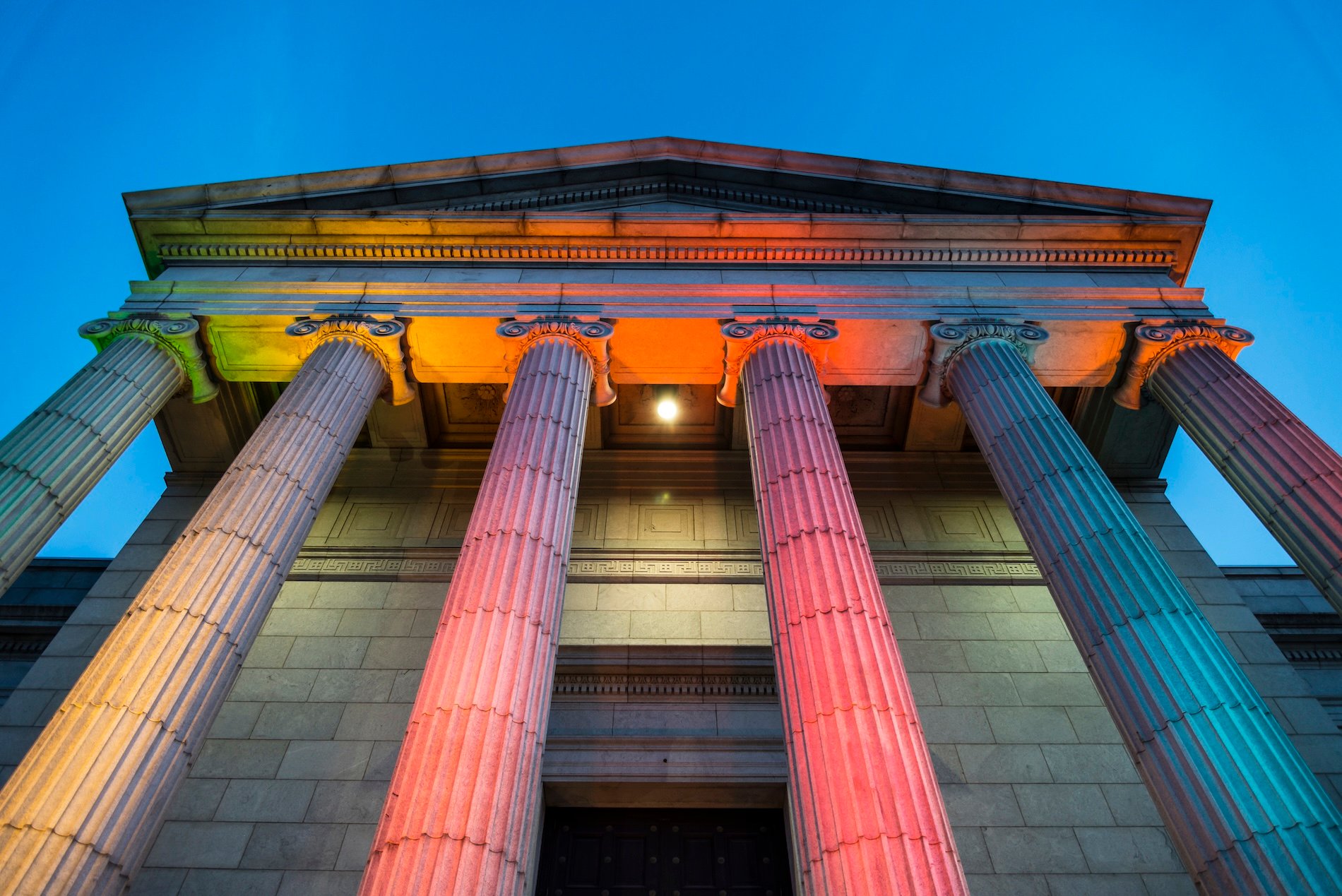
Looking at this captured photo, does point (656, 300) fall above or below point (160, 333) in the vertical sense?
above

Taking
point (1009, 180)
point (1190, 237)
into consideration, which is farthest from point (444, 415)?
point (1190, 237)

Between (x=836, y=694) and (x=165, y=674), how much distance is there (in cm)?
685

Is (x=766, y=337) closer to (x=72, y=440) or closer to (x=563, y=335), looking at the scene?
(x=563, y=335)

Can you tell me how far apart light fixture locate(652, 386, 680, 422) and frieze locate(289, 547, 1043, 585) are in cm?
317

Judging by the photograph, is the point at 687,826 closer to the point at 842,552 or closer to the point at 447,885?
the point at 842,552

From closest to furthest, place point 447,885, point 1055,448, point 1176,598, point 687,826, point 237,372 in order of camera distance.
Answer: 1. point 447,885
2. point 1176,598
3. point 1055,448
4. point 687,826
5. point 237,372

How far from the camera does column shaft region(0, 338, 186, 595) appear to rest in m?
10.4

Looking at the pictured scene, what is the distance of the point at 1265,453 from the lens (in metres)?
11.7

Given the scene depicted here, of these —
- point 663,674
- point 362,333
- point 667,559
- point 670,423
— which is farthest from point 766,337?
point 362,333

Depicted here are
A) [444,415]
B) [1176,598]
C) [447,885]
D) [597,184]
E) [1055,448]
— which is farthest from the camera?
[444,415]

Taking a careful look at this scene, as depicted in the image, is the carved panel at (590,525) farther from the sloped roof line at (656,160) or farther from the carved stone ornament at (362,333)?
the sloped roof line at (656,160)

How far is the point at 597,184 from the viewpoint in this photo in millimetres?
17422

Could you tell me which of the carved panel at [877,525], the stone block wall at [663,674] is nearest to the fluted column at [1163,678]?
the stone block wall at [663,674]

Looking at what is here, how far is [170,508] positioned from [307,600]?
13.2 ft
